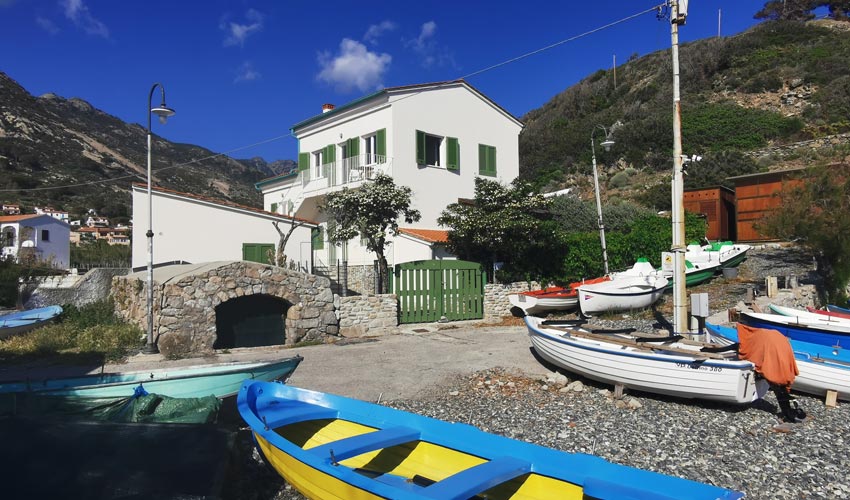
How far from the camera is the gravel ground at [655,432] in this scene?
5.12 m

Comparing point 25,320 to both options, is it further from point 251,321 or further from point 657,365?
point 657,365

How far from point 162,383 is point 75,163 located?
70028 millimetres

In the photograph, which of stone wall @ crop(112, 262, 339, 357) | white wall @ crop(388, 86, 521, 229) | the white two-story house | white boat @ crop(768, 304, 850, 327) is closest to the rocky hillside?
white wall @ crop(388, 86, 521, 229)

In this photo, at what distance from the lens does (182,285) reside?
37.8ft

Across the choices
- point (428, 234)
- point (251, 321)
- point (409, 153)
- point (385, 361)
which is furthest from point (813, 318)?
point (409, 153)

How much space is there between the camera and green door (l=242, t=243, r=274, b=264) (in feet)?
61.4

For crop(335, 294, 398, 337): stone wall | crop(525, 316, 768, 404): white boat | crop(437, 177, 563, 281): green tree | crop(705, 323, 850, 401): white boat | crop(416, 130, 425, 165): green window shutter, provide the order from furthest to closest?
crop(416, 130, 425, 165): green window shutter
crop(437, 177, 563, 281): green tree
crop(335, 294, 398, 337): stone wall
crop(705, 323, 850, 401): white boat
crop(525, 316, 768, 404): white boat

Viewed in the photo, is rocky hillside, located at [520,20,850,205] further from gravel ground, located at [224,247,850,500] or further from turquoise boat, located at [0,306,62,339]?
turquoise boat, located at [0,306,62,339]

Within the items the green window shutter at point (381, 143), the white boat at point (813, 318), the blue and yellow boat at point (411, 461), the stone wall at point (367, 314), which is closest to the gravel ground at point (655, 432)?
the blue and yellow boat at point (411, 461)

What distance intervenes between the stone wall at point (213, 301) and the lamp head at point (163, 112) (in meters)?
3.64

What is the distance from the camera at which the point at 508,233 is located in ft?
54.1

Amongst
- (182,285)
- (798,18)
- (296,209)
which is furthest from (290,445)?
(798,18)

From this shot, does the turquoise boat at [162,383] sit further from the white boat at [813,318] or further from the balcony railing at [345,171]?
the balcony railing at [345,171]

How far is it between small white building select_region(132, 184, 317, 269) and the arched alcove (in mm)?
6029
